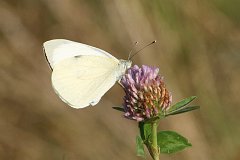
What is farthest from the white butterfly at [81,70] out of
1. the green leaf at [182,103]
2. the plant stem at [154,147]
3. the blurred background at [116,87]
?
the blurred background at [116,87]

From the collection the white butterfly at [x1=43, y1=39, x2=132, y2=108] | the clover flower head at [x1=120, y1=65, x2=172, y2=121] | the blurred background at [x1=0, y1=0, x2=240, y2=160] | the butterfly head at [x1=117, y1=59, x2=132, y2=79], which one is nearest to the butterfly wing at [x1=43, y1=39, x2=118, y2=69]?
the white butterfly at [x1=43, y1=39, x2=132, y2=108]

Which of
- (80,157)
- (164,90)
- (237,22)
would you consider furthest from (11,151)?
(164,90)

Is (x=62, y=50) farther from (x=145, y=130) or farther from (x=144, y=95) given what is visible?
(x=145, y=130)

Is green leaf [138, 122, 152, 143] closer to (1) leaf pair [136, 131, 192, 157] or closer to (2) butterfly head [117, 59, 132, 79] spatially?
(1) leaf pair [136, 131, 192, 157]

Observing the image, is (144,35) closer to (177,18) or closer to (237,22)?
(177,18)

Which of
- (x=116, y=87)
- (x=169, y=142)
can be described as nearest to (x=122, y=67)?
(x=169, y=142)

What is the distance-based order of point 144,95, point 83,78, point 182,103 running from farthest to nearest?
point 83,78, point 144,95, point 182,103
